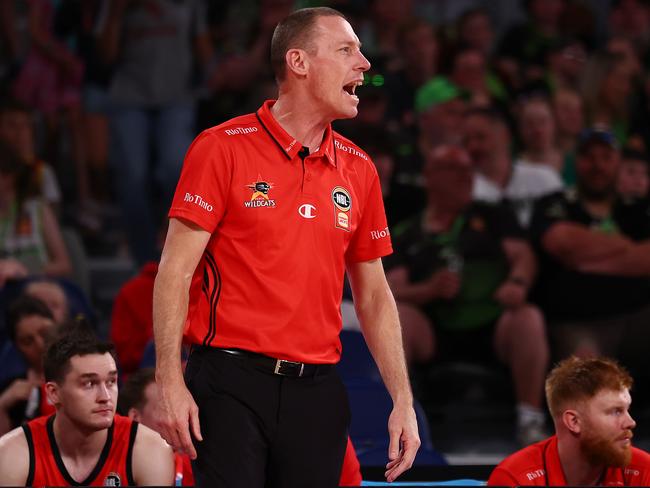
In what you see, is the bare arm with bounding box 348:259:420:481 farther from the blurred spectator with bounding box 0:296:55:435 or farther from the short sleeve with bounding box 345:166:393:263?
the blurred spectator with bounding box 0:296:55:435

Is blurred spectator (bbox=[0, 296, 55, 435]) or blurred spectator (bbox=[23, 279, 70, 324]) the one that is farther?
blurred spectator (bbox=[23, 279, 70, 324])

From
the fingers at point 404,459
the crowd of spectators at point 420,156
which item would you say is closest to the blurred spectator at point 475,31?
the crowd of spectators at point 420,156

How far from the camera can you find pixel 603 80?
7887mm

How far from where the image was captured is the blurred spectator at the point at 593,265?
6.18 meters

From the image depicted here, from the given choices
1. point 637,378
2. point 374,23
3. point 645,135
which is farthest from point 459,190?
point 374,23

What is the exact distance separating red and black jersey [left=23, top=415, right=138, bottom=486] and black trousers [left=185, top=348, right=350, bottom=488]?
1.18 meters

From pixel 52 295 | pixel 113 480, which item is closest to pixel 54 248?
pixel 52 295

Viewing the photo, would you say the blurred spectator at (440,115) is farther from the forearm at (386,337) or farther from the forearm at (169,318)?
the forearm at (169,318)

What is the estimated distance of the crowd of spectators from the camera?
6059 millimetres

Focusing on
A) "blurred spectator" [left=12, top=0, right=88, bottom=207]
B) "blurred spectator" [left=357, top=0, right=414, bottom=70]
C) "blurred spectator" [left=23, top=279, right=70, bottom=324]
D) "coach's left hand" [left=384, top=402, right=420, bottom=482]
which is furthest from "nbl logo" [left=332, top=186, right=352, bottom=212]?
"blurred spectator" [left=357, top=0, right=414, bottom=70]

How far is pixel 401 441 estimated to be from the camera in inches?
107

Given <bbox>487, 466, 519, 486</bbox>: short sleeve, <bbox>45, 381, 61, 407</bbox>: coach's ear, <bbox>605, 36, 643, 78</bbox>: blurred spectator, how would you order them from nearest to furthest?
1. <bbox>487, 466, 519, 486</bbox>: short sleeve
2. <bbox>45, 381, 61, 407</bbox>: coach's ear
3. <bbox>605, 36, 643, 78</bbox>: blurred spectator

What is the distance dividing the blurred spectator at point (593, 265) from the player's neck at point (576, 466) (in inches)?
96.7

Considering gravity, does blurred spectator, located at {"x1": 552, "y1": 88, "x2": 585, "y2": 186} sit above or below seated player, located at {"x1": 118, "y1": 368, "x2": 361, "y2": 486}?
above
